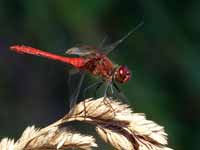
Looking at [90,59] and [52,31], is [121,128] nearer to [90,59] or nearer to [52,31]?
[90,59]

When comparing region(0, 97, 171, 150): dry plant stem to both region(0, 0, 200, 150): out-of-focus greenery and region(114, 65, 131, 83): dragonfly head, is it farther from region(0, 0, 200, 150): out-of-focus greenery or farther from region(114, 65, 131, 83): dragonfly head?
region(0, 0, 200, 150): out-of-focus greenery

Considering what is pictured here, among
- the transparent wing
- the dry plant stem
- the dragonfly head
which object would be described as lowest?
the dry plant stem

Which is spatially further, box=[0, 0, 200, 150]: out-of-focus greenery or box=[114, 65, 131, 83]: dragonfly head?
box=[0, 0, 200, 150]: out-of-focus greenery

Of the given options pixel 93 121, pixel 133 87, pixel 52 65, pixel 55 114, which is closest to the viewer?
pixel 93 121

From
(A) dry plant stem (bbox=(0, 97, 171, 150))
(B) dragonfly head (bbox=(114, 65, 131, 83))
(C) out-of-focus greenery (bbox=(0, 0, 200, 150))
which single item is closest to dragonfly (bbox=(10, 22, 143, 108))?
(B) dragonfly head (bbox=(114, 65, 131, 83))

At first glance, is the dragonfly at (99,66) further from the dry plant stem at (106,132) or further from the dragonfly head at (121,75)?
the dry plant stem at (106,132)

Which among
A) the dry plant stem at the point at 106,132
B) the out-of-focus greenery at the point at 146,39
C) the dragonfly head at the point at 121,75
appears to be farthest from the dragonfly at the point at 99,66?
the out-of-focus greenery at the point at 146,39

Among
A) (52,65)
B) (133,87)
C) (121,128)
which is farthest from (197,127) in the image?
(121,128)

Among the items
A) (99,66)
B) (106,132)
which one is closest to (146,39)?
(99,66)
